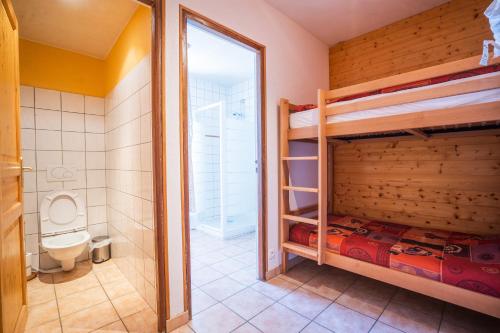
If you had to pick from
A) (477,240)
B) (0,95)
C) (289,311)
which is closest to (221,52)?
(0,95)

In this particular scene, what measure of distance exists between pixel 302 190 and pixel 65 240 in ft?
8.30

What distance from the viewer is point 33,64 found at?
254cm

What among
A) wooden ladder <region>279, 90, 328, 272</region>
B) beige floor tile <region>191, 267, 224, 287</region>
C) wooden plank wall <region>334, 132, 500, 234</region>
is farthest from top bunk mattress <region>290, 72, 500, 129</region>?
beige floor tile <region>191, 267, 224, 287</region>

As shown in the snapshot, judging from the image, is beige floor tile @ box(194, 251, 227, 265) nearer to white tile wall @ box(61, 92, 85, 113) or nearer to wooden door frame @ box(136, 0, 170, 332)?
wooden door frame @ box(136, 0, 170, 332)

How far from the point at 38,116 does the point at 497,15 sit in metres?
3.93

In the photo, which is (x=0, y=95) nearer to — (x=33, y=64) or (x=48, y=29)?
(x=48, y=29)

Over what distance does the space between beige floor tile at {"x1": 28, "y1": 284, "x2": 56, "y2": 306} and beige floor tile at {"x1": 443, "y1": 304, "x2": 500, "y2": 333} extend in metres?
3.16

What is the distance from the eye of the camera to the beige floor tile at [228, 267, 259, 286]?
2.22 m

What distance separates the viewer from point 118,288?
2.15m

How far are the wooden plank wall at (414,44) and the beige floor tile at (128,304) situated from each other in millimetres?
3361

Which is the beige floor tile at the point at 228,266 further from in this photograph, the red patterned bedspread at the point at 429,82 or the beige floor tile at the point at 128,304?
the red patterned bedspread at the point at 429,82

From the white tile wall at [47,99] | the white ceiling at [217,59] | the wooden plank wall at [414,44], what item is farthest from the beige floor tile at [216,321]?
the wooden plank wall at [414,44]

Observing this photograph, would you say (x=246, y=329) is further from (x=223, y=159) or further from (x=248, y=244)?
(x=223, y=159)

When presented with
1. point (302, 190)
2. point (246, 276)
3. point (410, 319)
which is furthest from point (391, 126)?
point (246, 276)
